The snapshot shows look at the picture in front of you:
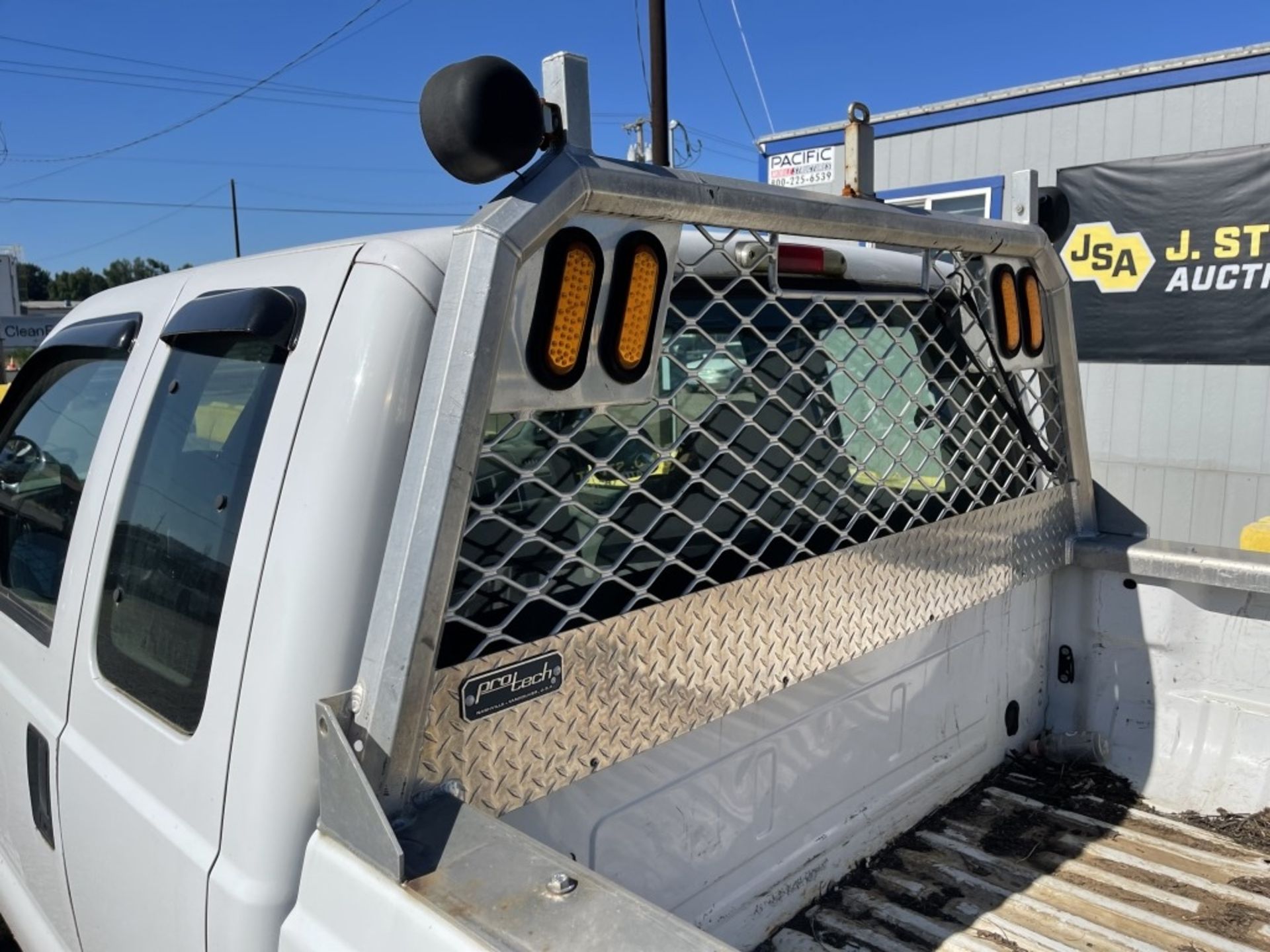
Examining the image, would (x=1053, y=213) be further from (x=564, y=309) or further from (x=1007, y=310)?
(x=564, y=309)

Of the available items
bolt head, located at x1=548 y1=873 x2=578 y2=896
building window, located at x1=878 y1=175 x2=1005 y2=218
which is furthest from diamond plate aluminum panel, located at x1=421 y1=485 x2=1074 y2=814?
building window, located at x1=878 y1=175 x2=1005 y2=218

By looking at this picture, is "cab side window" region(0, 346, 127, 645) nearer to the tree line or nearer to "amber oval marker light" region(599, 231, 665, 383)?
"amber oval marker light" region(599, 231, 665, 383)

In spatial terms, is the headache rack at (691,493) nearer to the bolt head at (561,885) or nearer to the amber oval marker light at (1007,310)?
the amber oval marker light at (1007,310)

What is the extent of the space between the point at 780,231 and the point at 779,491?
0.55 meters

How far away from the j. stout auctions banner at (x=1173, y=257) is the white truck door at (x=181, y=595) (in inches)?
289

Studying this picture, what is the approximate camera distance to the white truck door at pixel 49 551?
1908 millimetres

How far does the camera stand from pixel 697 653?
6.00 feet

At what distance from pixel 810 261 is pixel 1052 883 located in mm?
1580

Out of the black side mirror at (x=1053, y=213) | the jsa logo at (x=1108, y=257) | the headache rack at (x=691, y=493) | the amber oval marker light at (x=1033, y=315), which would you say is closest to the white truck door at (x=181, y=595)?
the headache rack at (x=691, y=493)

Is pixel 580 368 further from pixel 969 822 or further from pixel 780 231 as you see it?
pixel 969 822

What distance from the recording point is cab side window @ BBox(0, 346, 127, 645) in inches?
80.5

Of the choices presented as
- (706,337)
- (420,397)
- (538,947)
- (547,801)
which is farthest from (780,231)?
(538,947)

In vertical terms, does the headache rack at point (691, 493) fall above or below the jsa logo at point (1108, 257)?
below

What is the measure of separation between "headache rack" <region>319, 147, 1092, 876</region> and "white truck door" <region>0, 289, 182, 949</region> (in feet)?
2.77
